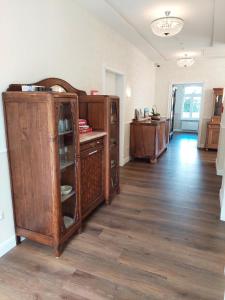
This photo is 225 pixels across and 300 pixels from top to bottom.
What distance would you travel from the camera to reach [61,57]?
288cm

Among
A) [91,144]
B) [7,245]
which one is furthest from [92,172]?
[7,245]

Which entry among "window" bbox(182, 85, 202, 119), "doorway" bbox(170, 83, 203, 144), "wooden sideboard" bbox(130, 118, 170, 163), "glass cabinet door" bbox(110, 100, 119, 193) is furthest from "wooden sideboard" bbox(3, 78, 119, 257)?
"window" bbox(182, 85, 202, 119)

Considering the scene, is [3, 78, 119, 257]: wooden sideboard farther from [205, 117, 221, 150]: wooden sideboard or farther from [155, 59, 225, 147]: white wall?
[155, 59, 225, 147]: white wall

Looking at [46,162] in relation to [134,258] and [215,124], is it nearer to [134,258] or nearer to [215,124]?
[134,258]

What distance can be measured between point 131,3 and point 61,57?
4.34ft

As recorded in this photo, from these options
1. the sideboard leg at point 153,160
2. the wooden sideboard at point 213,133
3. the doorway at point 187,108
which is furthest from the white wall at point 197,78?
the doorway at point 187,108

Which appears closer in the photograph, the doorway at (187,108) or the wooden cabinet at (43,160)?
the wooden cabinet at (43,160)

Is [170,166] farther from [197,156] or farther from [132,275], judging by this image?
[132,275]

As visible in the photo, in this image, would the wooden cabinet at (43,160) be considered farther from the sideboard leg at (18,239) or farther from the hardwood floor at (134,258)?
the hardwood floor at (134,258)

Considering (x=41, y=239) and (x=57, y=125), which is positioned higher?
(x=57, y=125)

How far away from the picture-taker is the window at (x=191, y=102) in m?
11.1

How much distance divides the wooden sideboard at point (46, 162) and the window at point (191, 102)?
977 cm

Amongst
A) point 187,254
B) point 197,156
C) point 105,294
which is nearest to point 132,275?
point 105,294

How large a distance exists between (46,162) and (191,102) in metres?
10.6
